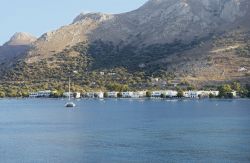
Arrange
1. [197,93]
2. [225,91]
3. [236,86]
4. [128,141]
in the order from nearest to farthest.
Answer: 1. [128,141]
2. [225,91]
3. [236,86]
4. [197,93]

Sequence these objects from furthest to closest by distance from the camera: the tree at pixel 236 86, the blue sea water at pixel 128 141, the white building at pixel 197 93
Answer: the white building at pixel 197 93 → the tree at pixel 236 86 → the blue sea water at pixel 128 141

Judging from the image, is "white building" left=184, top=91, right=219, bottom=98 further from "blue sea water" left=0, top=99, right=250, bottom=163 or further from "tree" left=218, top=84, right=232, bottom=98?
"blue sea water" left=0, top=99, right=250, bottom=163

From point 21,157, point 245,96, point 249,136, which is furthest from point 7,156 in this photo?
point 245,96

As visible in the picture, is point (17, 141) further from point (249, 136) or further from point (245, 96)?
point (245, 96)

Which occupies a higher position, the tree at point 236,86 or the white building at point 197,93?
the tree at point 236,86

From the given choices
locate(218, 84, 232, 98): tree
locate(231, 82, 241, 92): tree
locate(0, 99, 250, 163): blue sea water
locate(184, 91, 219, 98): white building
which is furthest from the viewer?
locate(184, 91, 219, 98): white building

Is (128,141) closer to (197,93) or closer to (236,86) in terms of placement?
(197,93)

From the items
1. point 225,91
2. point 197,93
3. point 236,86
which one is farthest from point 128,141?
point 236,86

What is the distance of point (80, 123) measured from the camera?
339ft

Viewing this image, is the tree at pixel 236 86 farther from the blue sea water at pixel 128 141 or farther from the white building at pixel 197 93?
the blue sea water at pixel 128 141

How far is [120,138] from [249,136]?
16585mm

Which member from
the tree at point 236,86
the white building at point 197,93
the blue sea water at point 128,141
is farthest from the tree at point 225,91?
the blue sea water at point 128,141

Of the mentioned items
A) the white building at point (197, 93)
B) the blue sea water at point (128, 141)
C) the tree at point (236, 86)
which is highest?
the tree at point (236, 86)

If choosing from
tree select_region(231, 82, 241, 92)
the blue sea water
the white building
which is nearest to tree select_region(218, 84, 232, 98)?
the white building
